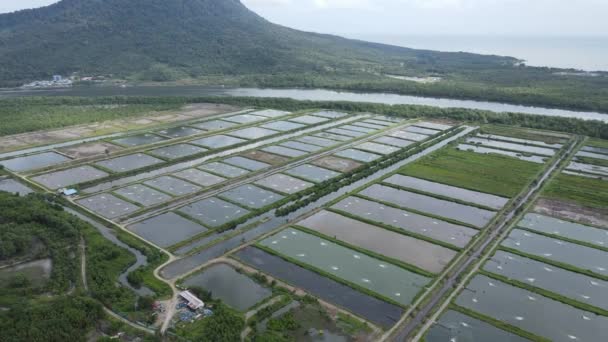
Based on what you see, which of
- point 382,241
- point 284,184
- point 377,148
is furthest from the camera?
point 377,148

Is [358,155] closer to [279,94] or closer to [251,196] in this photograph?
[251,196]

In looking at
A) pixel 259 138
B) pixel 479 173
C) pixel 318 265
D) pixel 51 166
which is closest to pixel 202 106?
pixel 259 138

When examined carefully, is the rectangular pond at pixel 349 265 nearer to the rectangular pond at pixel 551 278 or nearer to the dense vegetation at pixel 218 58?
the rectangular pond at pixel 551 278

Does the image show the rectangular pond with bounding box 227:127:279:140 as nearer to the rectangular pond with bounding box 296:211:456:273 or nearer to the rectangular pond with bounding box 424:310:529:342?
the rectangular pond with bounding box 296:211:456:273

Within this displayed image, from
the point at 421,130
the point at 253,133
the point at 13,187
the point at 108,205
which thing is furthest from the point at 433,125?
the point at 13,187

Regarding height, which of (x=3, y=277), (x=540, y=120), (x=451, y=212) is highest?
(x=540, y=120)

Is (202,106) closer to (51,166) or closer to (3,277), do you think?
(51,166)
